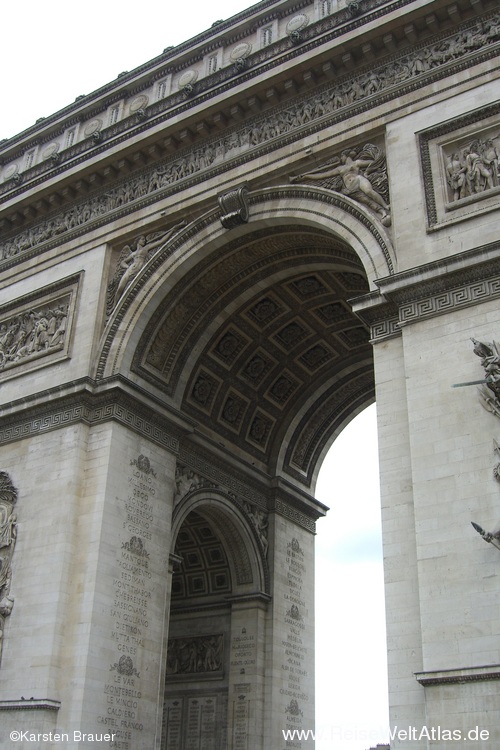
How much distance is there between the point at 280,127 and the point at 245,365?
22.3 ft

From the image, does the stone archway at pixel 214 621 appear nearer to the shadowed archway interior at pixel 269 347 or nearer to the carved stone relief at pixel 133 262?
the shadowed archway interior at pixel 269 347

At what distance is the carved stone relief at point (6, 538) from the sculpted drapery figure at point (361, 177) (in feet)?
33.1

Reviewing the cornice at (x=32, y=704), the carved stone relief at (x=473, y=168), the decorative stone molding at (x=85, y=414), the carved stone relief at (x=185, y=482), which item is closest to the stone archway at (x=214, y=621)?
the carved stone relief at (x=185, y=482)

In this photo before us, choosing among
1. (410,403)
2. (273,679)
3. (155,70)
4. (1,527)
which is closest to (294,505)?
(273,679)

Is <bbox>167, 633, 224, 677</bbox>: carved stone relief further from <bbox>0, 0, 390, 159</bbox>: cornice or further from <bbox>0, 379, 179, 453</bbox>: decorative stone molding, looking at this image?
<bbox>0, 0, 390, 159</bbox>: cornice

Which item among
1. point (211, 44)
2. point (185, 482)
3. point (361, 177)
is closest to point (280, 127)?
point (361, 177)

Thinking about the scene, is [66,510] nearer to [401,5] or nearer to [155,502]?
[155,502]

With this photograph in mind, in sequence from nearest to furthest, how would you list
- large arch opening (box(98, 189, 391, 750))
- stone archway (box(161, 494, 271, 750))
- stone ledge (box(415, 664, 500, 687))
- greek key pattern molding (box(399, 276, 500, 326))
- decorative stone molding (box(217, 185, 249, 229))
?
stone ledge (box(415, 664, 500, 687)), greek key pattern molding (box(399, 276, 500, 326)), decorative stone molding (box(217, 185, 249, 229)), large arch opening (box(98, 189, 391, 750)), stone archway (box(161, 494, 271, 750))

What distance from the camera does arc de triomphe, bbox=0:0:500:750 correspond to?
14273mm

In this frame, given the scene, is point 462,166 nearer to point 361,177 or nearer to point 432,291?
point 361,177

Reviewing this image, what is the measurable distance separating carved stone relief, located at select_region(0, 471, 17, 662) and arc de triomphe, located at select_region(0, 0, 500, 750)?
0.21 ft

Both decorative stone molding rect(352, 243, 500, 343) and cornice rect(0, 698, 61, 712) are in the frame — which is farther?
cornice rect(0, 698, 61, 712)

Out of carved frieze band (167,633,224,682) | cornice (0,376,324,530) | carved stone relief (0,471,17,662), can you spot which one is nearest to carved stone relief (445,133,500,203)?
cornice (0,376,324,530)

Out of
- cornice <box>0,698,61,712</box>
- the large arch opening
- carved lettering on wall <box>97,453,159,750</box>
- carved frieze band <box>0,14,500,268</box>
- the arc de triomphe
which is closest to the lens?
the arc de triomphe
